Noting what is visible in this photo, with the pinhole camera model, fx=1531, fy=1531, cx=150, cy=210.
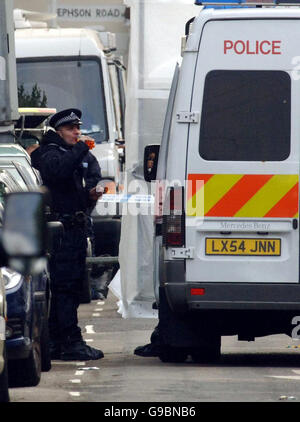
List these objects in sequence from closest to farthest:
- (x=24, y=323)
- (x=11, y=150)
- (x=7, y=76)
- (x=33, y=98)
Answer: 1. (x=24, y=323)
2. (x=11, y=150)
3. (x=7, y=76)
4. (x=33, y=98)

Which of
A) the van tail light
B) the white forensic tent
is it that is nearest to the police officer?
the van tail light

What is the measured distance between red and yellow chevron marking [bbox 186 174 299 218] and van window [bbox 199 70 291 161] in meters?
0.15

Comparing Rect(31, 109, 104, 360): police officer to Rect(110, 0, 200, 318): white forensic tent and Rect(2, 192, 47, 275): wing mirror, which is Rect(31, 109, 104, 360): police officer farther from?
Rect(2, 192, 47, 275): wing mirror

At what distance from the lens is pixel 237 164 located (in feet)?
34.6

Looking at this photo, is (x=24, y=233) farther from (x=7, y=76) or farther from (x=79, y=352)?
(x=7, y=76)

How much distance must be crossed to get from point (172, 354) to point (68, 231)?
4.14 feet

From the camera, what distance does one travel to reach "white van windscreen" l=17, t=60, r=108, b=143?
68.6 feet

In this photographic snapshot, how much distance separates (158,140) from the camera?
15703mm

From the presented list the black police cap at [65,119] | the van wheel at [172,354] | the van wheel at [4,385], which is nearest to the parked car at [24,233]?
the van wheel at [4,385]

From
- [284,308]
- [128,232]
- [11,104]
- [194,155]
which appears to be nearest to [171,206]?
[194,155]

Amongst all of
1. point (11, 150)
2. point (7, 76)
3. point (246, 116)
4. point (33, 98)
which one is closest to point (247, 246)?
point (246, 116)

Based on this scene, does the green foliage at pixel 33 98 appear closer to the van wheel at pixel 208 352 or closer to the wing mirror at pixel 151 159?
the wing mirror at pixel 151 159

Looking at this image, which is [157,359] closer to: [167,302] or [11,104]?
[167,302]

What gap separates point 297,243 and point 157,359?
1682mm
